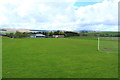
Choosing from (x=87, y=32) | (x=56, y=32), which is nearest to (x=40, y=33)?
(x=56, y=32)

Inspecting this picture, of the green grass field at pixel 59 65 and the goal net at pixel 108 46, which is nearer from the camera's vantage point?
the green grass field at pixel 59 65

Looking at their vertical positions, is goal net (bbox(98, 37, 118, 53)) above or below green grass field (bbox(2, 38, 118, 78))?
above

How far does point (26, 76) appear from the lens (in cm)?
445

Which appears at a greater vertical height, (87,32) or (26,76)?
(87,32)

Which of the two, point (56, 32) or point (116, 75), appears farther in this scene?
point (56, 32)

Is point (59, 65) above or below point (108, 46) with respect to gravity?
below

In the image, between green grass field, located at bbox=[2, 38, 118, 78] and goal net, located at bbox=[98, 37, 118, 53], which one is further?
goal net, located at bbox=[98, 37, 118, 53]

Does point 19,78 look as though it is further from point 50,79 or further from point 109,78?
point 109,78

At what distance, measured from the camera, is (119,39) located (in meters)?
30.1

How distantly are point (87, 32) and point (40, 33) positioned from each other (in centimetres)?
2960

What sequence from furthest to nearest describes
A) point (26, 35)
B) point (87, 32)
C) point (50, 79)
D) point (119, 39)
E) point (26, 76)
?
point (26, 35), point (87, 32), point (119, 39), point (26, 76), point (50, 79)

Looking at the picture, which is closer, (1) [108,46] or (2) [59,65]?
(2) [59,65]

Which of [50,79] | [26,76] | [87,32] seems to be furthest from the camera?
[87,32]

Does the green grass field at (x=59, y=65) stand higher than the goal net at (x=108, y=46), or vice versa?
the goal net at (x=108, y=46)
